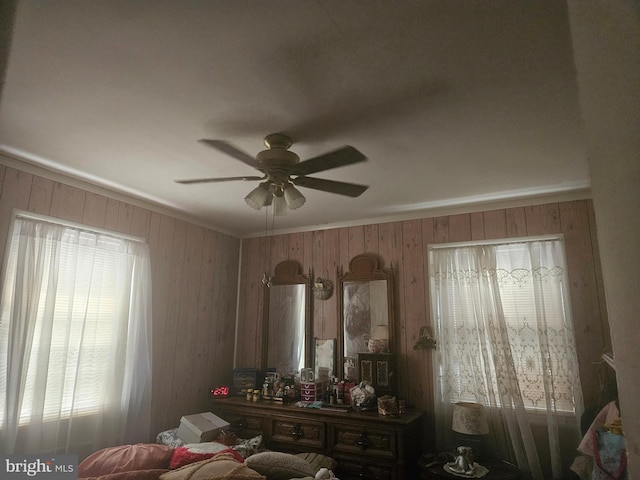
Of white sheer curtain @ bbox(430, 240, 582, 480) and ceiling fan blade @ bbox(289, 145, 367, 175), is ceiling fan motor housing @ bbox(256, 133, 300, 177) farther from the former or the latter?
white sheer curtain @ bbox(430, 240, 582, 480)

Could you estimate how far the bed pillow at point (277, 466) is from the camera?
2.01 metres

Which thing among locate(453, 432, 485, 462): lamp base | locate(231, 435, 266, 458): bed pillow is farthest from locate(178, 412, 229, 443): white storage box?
locate(453, 432, 485, 462): lamp base

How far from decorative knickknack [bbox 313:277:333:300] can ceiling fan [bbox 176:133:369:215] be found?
171 cm

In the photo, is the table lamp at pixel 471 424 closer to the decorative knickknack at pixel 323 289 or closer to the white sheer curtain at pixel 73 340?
the decorative knickknack at pixel 323 289

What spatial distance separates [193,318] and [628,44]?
13.4ft

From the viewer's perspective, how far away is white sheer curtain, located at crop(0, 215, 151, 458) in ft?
8.38

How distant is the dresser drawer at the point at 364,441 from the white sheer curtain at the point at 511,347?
0.57 m

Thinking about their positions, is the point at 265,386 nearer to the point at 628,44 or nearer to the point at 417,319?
the point at 417,319

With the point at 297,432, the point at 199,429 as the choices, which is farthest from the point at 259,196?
the point at 297,432

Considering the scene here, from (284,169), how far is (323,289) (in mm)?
2160

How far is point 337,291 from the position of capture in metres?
4.03

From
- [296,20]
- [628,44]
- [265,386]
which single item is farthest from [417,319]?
[628,44]

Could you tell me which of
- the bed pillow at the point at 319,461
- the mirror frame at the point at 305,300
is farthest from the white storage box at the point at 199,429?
the mirror frame at the point at 305,300

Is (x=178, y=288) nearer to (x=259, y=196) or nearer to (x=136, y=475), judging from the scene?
(x=259, y=196)
